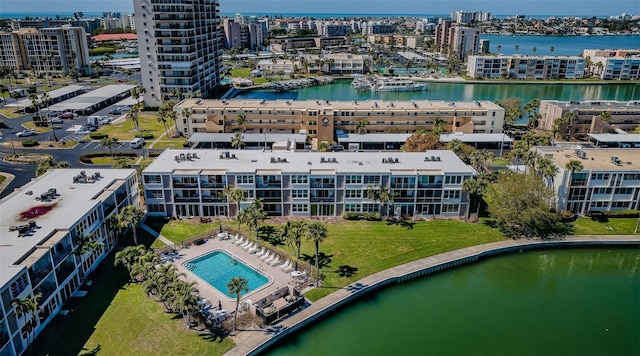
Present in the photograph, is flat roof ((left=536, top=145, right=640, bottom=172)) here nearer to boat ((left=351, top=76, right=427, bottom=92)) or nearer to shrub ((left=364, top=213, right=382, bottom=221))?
shrub ((left=364, top=213, right=382, bottom=221))

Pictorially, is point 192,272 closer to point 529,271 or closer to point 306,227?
point 306,227

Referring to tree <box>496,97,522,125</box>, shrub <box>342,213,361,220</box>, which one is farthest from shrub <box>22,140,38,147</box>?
tree <box>496,97,522,125</box>

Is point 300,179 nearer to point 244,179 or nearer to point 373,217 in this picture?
point 244,179

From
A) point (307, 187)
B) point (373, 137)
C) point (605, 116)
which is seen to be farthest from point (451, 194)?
point (605, 116)

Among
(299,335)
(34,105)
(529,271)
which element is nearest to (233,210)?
(299,335)

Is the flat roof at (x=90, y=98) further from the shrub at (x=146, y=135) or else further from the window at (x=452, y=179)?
the window at (x=452, y=179)
